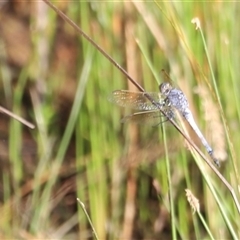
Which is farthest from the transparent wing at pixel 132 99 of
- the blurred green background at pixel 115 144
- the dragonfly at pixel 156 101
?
the blurred green background at pixel 115 144

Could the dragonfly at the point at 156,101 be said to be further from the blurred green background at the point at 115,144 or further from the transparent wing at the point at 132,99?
the blurred green background at the point at 115,144

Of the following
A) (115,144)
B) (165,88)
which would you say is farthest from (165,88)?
(115,144)

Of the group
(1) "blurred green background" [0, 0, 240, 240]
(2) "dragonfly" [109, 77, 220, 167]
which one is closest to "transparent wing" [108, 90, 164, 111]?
(2) "dragonfly" [109, 77, 220, 167]

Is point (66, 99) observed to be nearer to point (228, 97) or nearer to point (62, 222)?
point (62, 222)

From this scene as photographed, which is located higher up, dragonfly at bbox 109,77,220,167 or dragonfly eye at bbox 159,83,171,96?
dragonfly eye at bbox 159,83,171,96

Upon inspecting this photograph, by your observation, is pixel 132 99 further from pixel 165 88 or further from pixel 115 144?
pixel 115 144

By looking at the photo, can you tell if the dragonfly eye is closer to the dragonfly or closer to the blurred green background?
the dragonfly
